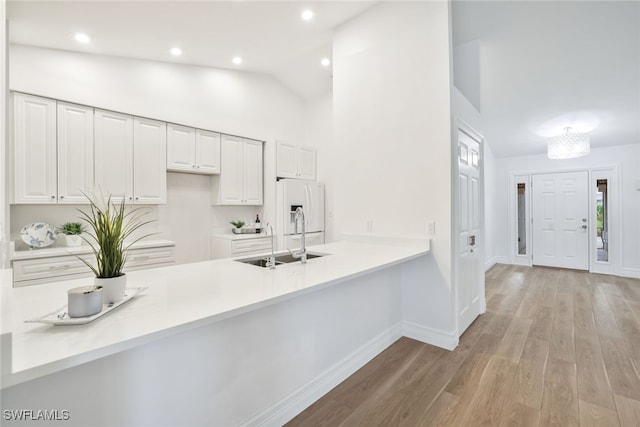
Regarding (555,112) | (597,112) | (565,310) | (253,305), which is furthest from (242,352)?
(597,112)

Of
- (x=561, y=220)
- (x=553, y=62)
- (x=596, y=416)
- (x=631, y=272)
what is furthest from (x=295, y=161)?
(x=631, y=272)

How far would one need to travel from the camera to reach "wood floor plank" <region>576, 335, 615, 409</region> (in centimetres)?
190

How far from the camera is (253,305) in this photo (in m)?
1.22

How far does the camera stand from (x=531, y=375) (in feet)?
7.09

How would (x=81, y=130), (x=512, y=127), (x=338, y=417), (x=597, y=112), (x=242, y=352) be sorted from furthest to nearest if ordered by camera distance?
(x=512, y=127) → (x=597, y=112) → (x=81, y=130) → (x=338, y=417) → (x=242, y=352)

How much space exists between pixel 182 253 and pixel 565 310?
16.4 feet

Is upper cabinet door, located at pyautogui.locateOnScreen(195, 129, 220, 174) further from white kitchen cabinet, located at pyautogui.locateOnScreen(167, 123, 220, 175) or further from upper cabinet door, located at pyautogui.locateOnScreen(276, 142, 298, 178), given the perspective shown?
upper cabinet door, located at pyautogui.locateOnScreen(276, 142, 298, 178)

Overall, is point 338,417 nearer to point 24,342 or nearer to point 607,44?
point 24,342

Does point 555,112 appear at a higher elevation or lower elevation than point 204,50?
lower

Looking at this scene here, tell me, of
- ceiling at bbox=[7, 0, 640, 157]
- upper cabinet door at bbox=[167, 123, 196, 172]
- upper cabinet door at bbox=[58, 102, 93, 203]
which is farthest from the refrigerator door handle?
upper cabinet door at bbox=[58, 102, 93, 203]

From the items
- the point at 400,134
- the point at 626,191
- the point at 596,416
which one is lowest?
the point at 596,416

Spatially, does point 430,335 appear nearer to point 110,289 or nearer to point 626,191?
point 110,289

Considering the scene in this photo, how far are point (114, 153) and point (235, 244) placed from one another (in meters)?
1.78

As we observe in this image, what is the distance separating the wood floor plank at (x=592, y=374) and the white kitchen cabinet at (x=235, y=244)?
3.71 metres
